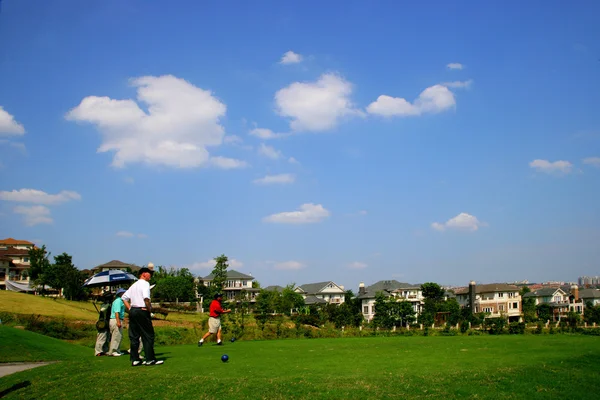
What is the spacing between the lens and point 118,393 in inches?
385

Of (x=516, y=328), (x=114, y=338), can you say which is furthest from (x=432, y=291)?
(x=114, y=338)

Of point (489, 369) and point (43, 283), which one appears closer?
point (489, 369)

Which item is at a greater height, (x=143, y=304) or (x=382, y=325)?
(x=143, y=304)

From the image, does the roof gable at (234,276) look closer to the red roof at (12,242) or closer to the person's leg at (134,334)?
the red roof at (12,242)

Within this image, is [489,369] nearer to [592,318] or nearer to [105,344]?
[105,344]

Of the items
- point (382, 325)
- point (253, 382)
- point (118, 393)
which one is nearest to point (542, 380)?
point (253, 382)

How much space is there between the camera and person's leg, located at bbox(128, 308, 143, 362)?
43.7 feet

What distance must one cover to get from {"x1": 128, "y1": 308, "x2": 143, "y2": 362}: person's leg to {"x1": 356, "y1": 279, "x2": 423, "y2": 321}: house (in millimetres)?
106189

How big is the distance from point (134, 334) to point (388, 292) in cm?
11161

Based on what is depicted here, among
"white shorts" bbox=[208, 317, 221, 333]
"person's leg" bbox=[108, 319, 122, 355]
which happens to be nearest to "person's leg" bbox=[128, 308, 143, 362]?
"person's leg" bbox=[108, 319, 122, 355]

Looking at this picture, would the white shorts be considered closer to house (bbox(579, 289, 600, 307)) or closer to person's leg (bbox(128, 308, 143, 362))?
person's leg (bbox(128, 308, 143, 362))

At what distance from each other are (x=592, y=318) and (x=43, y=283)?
103 m

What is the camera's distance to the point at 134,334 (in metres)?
13.5

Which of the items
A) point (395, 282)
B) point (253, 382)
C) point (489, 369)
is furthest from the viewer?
point (395, 282)
